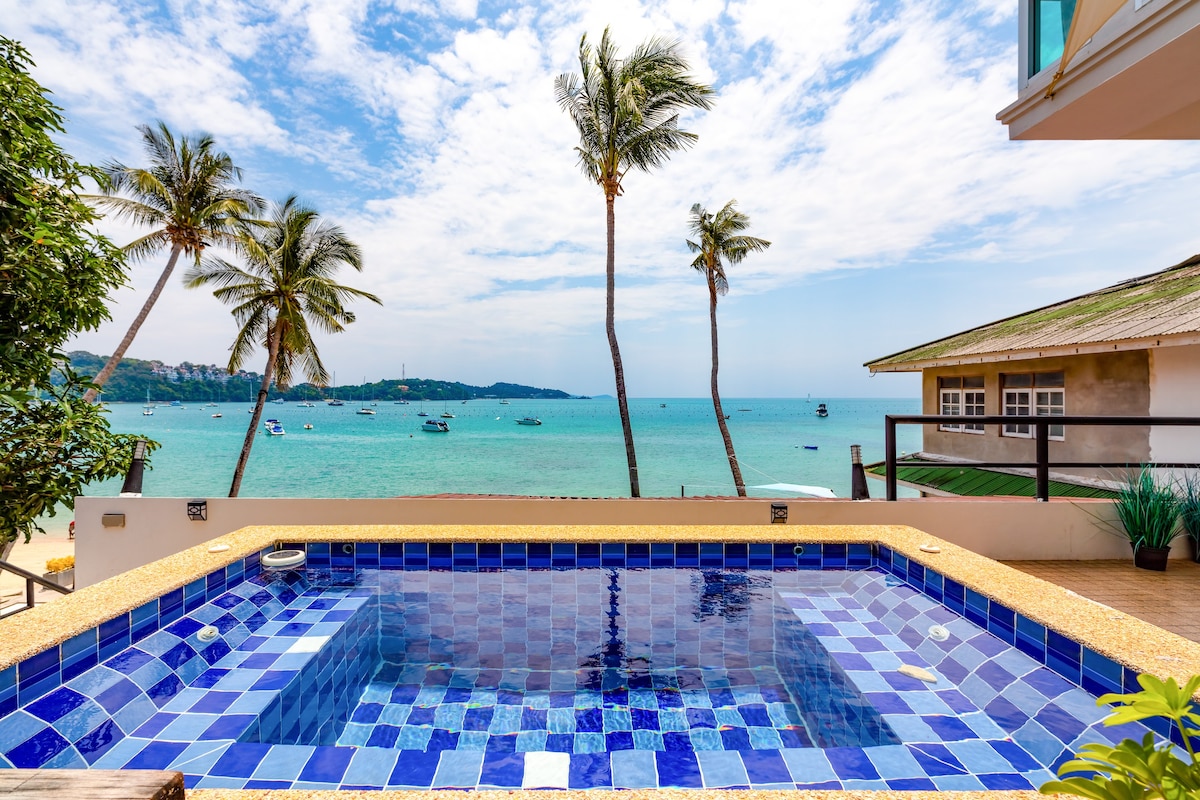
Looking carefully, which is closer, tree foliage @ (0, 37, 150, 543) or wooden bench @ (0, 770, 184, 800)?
wooden bench @ (0, 770, 184, 800)

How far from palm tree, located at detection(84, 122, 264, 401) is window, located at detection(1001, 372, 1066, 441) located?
1516 cm

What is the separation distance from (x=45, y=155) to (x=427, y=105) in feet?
18.5

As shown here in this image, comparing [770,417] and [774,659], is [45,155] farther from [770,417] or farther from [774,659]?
[770,417]

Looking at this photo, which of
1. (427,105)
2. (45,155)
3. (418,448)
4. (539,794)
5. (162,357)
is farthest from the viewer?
(418,448)

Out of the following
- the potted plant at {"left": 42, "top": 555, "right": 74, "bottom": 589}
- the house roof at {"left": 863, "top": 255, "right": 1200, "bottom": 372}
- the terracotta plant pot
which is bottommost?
the potted plant at {"left": 42, "top": 555, "right": 74, "bottom": 589}

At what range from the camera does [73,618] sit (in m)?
2.37

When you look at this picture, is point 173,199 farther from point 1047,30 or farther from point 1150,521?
point 1150,521

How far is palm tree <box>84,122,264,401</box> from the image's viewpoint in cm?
1174

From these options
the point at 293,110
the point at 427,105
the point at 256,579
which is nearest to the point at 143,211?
the point at 293,110

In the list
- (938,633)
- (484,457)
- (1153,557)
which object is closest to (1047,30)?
(1153,557)

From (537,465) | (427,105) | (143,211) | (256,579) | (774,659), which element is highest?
(427,105)

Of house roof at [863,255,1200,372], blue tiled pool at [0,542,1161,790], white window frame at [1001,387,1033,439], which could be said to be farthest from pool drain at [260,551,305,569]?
white window frame at [1001,387,1033,439]

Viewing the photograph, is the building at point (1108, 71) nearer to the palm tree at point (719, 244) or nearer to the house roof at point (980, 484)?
the house roof at point (980, 484)

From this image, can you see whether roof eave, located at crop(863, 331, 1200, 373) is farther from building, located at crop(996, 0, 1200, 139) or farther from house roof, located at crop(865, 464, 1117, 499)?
building, located at crop(996, 0, 1200, 139)
